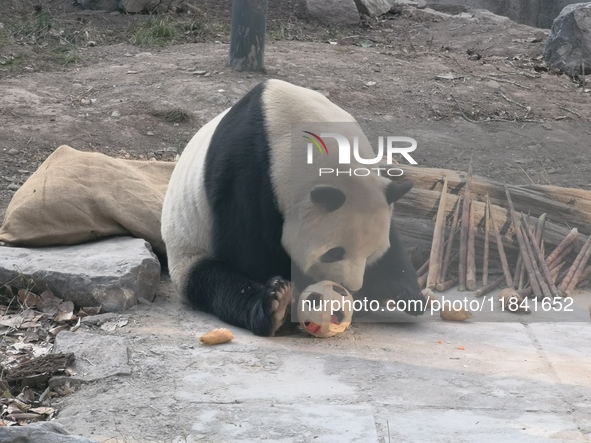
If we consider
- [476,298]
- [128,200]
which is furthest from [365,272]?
[128,200]

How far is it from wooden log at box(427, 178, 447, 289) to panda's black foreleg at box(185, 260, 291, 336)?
126cm

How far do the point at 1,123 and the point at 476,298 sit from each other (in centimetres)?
461

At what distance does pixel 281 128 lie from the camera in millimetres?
4266

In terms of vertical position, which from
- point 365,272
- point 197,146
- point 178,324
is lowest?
point 178,324

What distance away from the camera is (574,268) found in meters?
5.19

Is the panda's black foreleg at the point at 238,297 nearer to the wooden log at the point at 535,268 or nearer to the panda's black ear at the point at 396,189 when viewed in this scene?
the panda's black ear at the point at 396,189

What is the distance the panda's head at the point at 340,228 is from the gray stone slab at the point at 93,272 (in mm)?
910

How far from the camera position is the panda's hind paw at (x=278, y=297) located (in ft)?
13.3

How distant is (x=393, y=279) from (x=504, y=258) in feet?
3.28

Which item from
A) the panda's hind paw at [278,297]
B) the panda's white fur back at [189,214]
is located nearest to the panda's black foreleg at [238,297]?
the panda's hind paw at [278,297]

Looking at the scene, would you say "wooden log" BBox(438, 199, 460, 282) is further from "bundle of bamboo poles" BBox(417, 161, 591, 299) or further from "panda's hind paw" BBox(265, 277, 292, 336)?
"panda's hind paw" BBox(265, 277, 292, 336)

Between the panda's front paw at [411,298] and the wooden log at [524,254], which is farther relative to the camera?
the wooden log at [524,254]

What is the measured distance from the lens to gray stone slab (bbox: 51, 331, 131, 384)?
11.8 ft

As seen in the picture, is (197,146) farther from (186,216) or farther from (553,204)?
(553,204)
